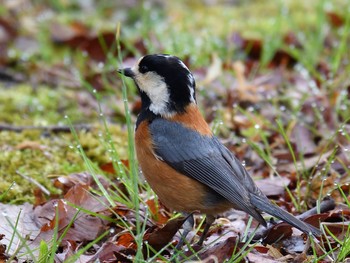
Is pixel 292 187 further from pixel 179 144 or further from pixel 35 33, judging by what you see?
pixel 35 33

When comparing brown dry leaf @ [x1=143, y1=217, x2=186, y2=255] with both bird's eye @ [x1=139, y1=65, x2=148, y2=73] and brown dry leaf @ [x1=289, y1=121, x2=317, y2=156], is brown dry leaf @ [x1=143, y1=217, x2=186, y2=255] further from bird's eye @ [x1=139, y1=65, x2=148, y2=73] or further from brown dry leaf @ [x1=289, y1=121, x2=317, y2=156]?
brown dry leaf @ [x1=289, y1=121, x2=317, y2=156]

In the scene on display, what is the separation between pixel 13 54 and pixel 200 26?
2344mm

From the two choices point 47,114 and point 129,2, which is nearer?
point 47,114

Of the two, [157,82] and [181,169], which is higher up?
[157,82]

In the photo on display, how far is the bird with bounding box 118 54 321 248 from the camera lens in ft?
13.1

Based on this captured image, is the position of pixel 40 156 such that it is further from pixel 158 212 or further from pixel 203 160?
pixel 203 160

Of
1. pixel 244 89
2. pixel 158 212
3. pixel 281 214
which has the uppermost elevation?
pixel 281 214

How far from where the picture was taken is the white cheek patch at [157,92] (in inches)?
172

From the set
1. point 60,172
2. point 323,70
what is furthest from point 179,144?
point 323,70

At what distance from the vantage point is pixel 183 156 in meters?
4.16

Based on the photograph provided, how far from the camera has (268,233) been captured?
159 inches

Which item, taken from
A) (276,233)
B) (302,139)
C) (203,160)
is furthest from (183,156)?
(302,139)

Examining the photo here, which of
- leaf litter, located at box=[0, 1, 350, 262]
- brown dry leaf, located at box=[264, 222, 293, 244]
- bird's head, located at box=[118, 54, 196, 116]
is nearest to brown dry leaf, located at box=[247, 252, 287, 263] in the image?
leaf litter, located at box=[0, 1, 350, 262]

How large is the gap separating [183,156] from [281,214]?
2.39 feet
